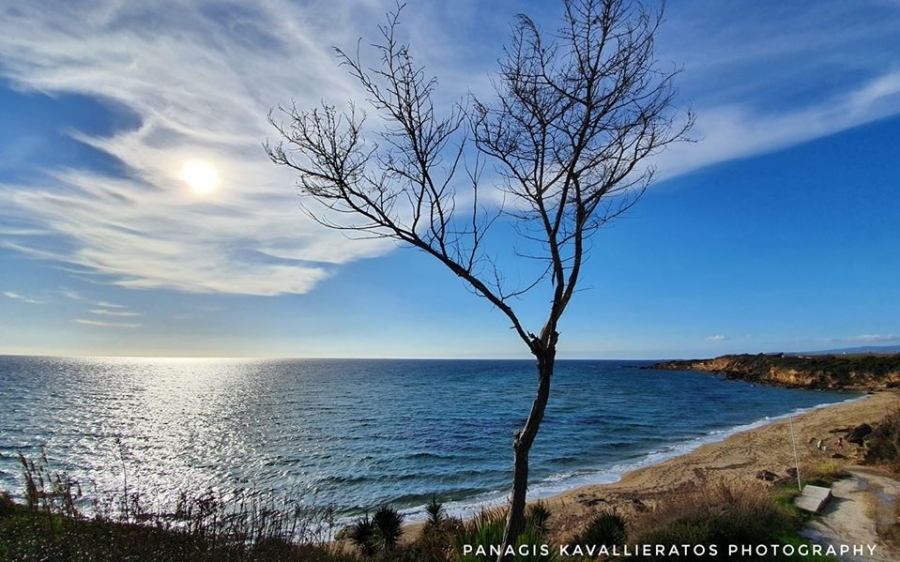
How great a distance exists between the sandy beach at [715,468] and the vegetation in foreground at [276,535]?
3444mm

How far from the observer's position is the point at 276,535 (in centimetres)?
656

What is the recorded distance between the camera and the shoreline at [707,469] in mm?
15305

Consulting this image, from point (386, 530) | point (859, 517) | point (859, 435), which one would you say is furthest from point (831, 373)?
point (386, 530)

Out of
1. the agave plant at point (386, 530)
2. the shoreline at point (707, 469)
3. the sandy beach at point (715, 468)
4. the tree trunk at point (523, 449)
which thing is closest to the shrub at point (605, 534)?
the shoreline at point (707, 469)

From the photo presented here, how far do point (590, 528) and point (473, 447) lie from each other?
21.5 meters

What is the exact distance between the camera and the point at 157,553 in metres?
5.01

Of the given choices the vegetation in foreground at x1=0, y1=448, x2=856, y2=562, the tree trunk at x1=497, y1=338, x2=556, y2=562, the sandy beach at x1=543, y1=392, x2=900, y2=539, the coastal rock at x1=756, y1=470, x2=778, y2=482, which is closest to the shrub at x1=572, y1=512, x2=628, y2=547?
the vegetation in foreground at x1=0, y1=448, x2=856, y2=562

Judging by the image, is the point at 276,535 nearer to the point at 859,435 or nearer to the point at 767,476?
the point at 767,476

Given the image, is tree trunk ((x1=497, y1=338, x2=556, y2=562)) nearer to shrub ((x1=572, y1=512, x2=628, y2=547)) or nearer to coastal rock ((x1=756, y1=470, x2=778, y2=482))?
shrub ((x1=572, y1=512, x2=628, y2=547))

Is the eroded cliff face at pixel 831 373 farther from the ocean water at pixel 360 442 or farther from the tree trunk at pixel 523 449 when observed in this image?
the tree trunk at pixel 523 449

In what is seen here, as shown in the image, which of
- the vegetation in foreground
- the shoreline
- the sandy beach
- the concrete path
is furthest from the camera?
the sandy beach

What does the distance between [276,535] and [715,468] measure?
22.2 m

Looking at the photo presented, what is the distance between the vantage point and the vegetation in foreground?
17.0 ft

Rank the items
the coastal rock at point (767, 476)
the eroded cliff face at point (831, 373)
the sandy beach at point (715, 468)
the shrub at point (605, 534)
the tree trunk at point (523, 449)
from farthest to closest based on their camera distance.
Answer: the eroded cliff face at point (831, 373)
the coastal rock at point (767, 476)
the sandy beach at point (715, 468)
the shrub at point (605, 534)
the tree trunk at point (523, 449)
